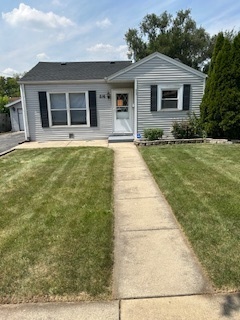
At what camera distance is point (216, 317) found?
1990 mm

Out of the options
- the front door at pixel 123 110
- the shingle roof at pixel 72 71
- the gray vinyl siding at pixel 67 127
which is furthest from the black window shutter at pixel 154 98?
the shingle roof at pixel 72 71

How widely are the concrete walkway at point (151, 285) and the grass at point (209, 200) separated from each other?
166mm

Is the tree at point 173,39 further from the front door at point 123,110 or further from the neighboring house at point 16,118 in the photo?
the front door at point 123,110

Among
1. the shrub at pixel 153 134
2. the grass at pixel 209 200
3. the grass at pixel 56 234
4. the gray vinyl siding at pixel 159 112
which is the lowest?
the grass at pixel 56 234

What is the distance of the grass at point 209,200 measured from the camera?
8.66 feet


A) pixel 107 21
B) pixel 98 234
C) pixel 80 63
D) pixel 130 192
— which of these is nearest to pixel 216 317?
pixel 98 234

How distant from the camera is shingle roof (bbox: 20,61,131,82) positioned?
11.6 metres

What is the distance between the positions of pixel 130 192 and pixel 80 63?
37.4 feet

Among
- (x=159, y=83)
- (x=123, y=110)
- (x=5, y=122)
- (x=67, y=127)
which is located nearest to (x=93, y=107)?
(x=123, y=110)

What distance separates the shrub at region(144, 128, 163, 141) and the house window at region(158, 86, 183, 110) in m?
1.21

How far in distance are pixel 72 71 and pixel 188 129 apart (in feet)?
20.9

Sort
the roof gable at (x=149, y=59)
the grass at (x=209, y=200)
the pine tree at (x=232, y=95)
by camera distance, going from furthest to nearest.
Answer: the roof gable at (x=149, y=59) < the pine tree at (x=232, y=95) < the grass at (x=209, y=200)

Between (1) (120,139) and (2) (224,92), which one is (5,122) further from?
(2) (224,92)

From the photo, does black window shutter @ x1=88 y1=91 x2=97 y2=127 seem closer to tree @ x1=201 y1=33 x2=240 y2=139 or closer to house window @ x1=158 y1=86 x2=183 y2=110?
house window @ x1=158 y1=86 x2=183 y2=110
